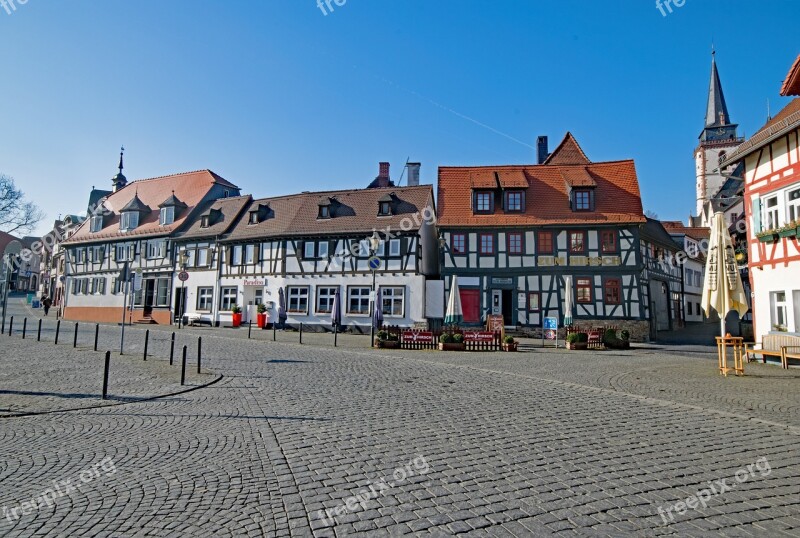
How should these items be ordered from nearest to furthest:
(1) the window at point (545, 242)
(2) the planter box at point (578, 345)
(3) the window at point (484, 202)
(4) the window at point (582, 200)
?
(2) the planter box at point (578, 345) < (1) the window at point (545, 242) < (4) the window at point (582, 200) < (3) the window at point (484, 202)

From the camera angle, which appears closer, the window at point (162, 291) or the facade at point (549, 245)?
the facade at point (549, 245)

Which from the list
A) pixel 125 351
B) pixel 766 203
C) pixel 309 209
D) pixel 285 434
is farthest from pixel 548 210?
pixel 285 434

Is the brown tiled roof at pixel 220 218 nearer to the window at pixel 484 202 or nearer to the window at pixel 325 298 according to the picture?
the window at pixel 325 298

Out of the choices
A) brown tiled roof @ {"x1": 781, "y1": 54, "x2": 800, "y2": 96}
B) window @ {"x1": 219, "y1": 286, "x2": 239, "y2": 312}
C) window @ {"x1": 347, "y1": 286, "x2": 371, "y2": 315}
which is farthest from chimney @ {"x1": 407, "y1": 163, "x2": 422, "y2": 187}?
brown tiled roof @ {"x1": 781, "y1": 54, "x2": 800, "y2": 96}

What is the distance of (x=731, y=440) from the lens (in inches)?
255

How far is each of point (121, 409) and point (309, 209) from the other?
26.4 metres

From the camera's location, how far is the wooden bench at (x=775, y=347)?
1474 centimetres

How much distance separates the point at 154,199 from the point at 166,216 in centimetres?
468

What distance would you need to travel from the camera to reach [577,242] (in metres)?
27.5

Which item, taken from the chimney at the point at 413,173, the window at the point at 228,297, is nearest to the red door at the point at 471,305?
the chimney at the point at 413,173

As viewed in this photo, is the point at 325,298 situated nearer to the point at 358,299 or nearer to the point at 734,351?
the point at 358,299

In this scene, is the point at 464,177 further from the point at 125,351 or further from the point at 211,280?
the point at 125,351

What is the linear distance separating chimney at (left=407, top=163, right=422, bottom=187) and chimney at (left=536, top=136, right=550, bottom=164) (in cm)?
913

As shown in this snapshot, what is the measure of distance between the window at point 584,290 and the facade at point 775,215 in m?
9.92
